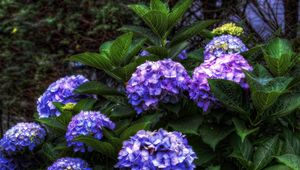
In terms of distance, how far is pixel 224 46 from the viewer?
103 inches

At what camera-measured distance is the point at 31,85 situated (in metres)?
5.73

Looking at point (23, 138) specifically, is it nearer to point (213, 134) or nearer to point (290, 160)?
point (213, 134)

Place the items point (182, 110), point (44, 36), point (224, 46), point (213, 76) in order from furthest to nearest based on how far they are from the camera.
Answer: point (44, 36), point (224, 46), point (182, 110), point (213, 76)

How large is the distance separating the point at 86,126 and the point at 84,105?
26cm

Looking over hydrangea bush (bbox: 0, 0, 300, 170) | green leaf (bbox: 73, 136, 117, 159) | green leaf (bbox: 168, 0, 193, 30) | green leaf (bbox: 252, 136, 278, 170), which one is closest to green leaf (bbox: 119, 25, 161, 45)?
hydrangea bush (bbox: 0, 0, 300, 170)

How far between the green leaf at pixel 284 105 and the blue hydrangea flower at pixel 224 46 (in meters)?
0.35

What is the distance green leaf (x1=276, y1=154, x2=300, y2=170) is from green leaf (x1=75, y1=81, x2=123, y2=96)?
715mm

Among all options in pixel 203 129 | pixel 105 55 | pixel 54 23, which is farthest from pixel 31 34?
pixel 203 129

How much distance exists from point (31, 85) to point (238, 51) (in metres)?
3.40

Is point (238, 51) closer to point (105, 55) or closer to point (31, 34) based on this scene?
point (105, 55)

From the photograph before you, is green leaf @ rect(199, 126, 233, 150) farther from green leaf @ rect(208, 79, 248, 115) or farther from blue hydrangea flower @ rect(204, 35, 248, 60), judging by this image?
blue hydrangea flower @ rect(204, 35, 248, 60)

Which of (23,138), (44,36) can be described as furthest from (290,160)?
(44,36)

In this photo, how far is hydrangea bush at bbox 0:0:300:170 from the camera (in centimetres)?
222

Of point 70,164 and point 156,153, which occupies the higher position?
point 156,153
